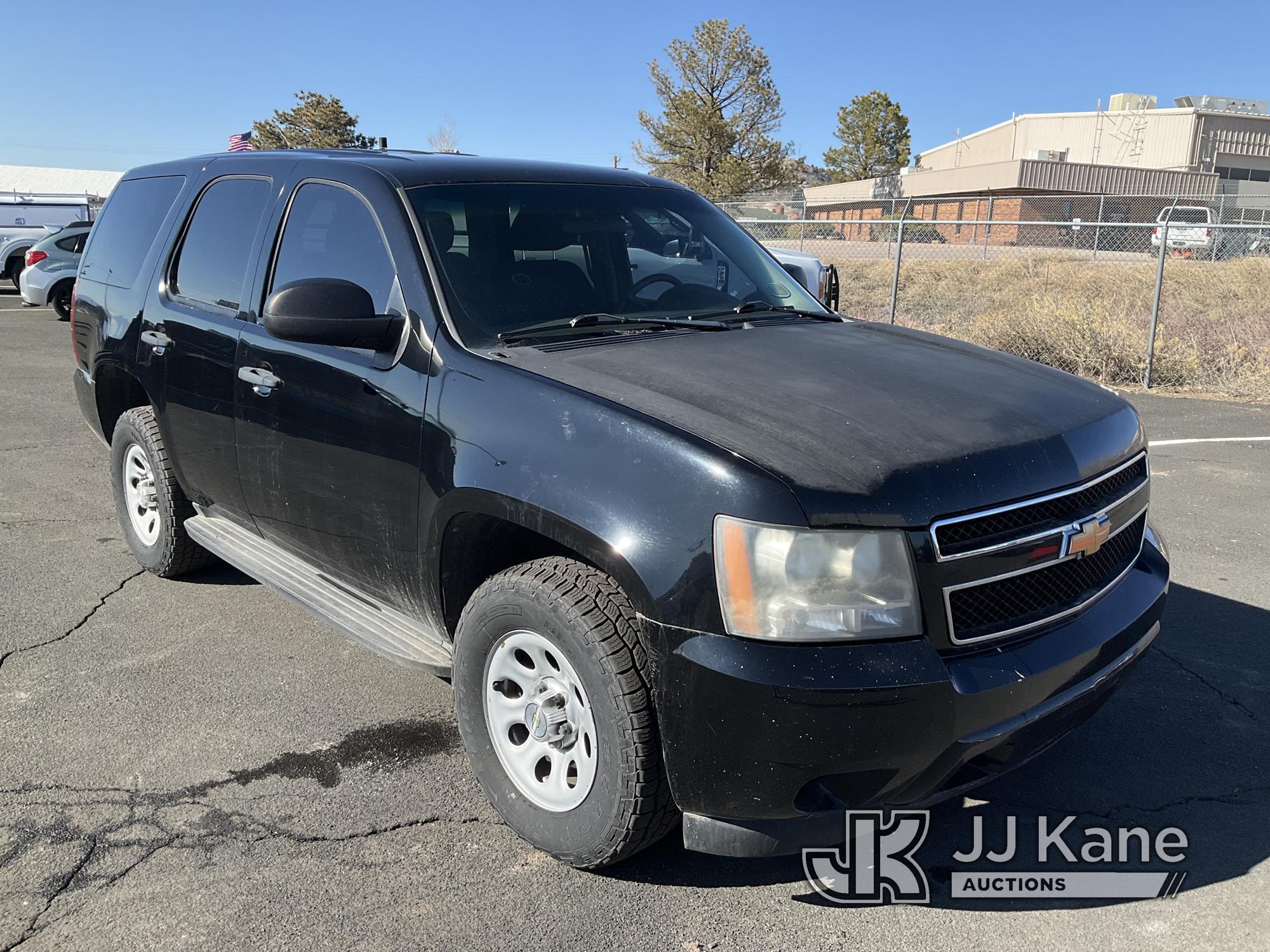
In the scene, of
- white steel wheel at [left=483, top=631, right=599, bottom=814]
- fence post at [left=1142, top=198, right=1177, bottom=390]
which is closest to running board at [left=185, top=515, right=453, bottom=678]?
white steel wheel at [left=483, top=631, right=599, bottom=814]

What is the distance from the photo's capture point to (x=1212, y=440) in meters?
8.39

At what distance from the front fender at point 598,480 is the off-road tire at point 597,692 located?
0.12m

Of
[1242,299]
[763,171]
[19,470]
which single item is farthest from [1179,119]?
[19,470]

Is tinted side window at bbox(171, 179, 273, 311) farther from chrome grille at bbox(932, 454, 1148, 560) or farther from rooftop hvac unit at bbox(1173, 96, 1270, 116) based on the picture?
rooftop hvac unit at bbox(1173, 96, 1270, 116)

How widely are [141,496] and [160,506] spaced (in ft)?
1.28

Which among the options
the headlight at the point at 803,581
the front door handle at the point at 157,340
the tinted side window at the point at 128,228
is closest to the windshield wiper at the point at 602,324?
the headlight at the point at 803,581

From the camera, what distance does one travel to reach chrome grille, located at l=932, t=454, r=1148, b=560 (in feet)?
7.78

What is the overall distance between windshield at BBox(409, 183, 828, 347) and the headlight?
1.17 m

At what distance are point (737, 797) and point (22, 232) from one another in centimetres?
2340

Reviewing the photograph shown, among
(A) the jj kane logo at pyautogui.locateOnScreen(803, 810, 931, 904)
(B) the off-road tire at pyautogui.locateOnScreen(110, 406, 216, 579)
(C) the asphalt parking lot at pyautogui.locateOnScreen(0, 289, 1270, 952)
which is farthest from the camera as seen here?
(B) the off-road tire at pyautogui.locateOnScreen(110, 406, 216, 579)

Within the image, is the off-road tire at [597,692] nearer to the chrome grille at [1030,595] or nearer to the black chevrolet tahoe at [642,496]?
the black chevrolet tahoe at [642,496]

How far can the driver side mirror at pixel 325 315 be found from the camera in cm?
300

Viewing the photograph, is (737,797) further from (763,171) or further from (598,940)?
(763,171)

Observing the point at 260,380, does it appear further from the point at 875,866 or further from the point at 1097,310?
the point at 1097,310
